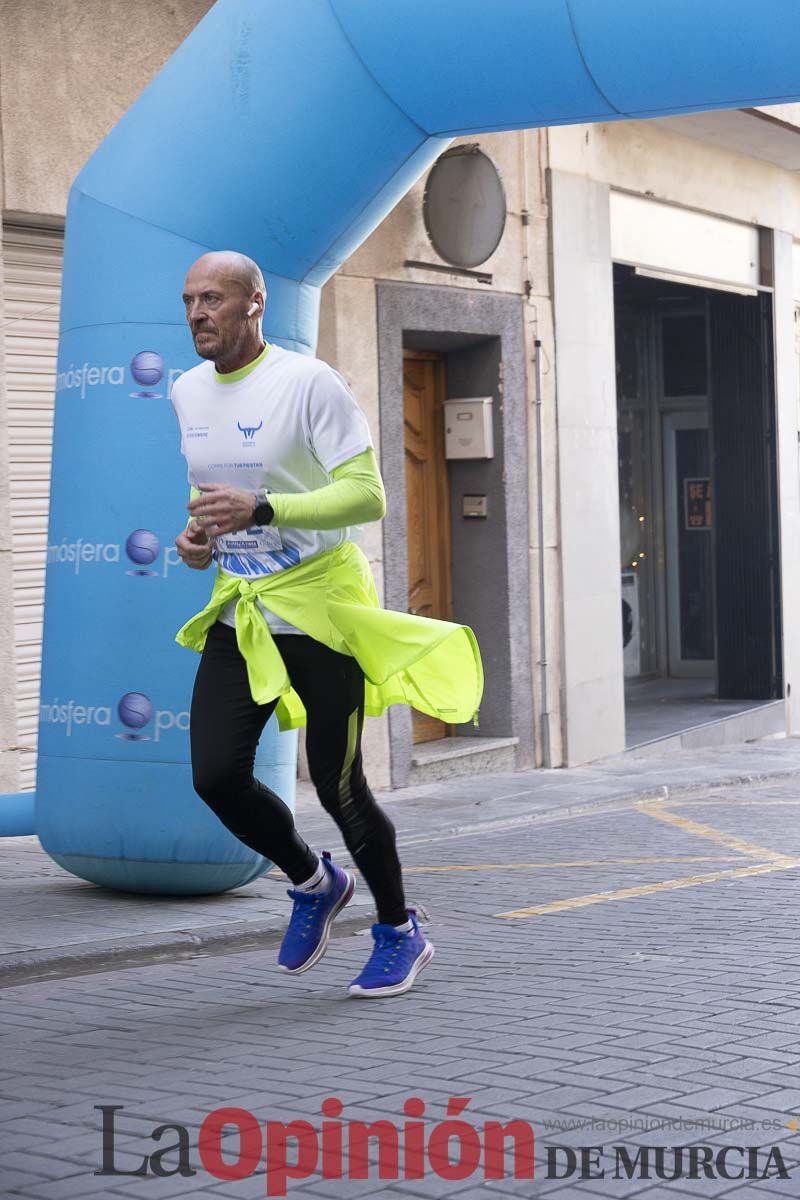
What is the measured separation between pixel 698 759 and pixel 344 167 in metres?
8.45

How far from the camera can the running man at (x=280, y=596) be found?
5172 mm

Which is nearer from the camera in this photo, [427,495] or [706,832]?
[706,832]

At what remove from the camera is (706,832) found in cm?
980

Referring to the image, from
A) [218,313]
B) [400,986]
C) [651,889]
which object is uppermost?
[218,313]

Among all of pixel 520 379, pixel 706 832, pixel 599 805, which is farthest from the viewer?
pixel 520 379

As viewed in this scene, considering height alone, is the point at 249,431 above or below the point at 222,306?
below

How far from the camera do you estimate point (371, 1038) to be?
4898 millimetres

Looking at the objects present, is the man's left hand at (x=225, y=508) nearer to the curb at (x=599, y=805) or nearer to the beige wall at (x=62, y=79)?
the curb at (x=599, y=805)

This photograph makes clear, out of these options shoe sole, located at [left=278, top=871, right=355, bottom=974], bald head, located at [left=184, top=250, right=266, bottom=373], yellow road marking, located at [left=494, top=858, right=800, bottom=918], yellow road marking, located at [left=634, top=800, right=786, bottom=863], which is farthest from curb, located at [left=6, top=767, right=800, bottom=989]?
yellow road marking, located at [left=634, top=800, right=786, bottom=863]

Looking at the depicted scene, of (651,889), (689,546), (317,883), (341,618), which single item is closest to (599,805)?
(651,889)

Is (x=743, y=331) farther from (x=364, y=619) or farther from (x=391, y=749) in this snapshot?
(x=364, y=619)

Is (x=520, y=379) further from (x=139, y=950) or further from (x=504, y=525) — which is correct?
(x=139, y=950)

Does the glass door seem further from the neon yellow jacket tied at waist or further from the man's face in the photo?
the man's face

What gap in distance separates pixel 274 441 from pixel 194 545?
0.36 metres
